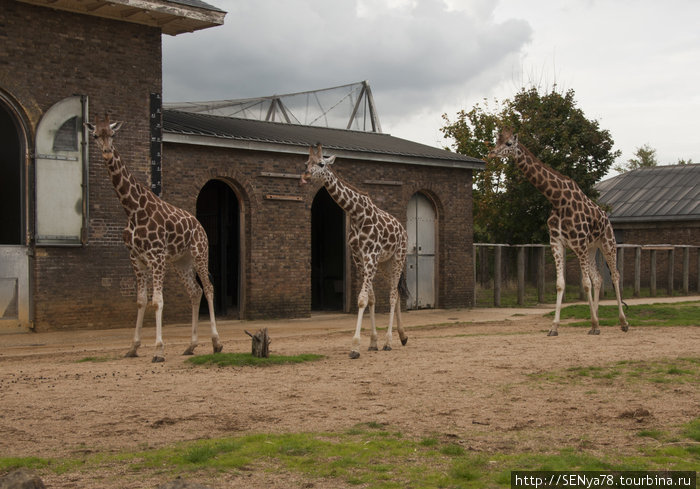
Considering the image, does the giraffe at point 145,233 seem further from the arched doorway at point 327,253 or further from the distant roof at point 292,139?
the arched doorway at point 327,253

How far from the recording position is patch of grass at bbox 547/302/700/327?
16266 mm

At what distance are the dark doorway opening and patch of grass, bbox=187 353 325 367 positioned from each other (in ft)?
30.6

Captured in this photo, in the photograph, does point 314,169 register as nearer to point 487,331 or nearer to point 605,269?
point 487,331

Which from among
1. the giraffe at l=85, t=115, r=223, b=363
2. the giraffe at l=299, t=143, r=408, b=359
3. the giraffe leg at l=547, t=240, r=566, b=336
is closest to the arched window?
the giraffe at l=85, t=115, r=223, b=363

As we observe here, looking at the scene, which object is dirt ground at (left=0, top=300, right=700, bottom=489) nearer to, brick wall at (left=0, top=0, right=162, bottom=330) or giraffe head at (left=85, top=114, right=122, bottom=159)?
brick wall at (left=0, top=0, right=162, bottom=330)

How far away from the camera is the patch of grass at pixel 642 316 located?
53.4 feet

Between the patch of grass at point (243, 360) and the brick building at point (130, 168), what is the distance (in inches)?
242

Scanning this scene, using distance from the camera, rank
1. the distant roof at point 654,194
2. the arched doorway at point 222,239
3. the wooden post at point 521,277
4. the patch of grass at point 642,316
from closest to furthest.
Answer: the patch of grass at point 642,316 → the arched doorway at point 222,239 → the wooden post at point 521,277 → the distant roof at point 654,194

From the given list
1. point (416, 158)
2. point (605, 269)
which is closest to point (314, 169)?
point (416, 158)

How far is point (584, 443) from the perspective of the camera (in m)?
6.27

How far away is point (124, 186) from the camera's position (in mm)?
11922

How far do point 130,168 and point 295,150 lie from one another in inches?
172

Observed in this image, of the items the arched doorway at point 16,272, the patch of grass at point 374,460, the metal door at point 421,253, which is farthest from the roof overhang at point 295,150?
the patch of grass at point 374,460

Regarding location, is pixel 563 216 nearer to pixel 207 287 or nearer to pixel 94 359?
pixel 207 287
